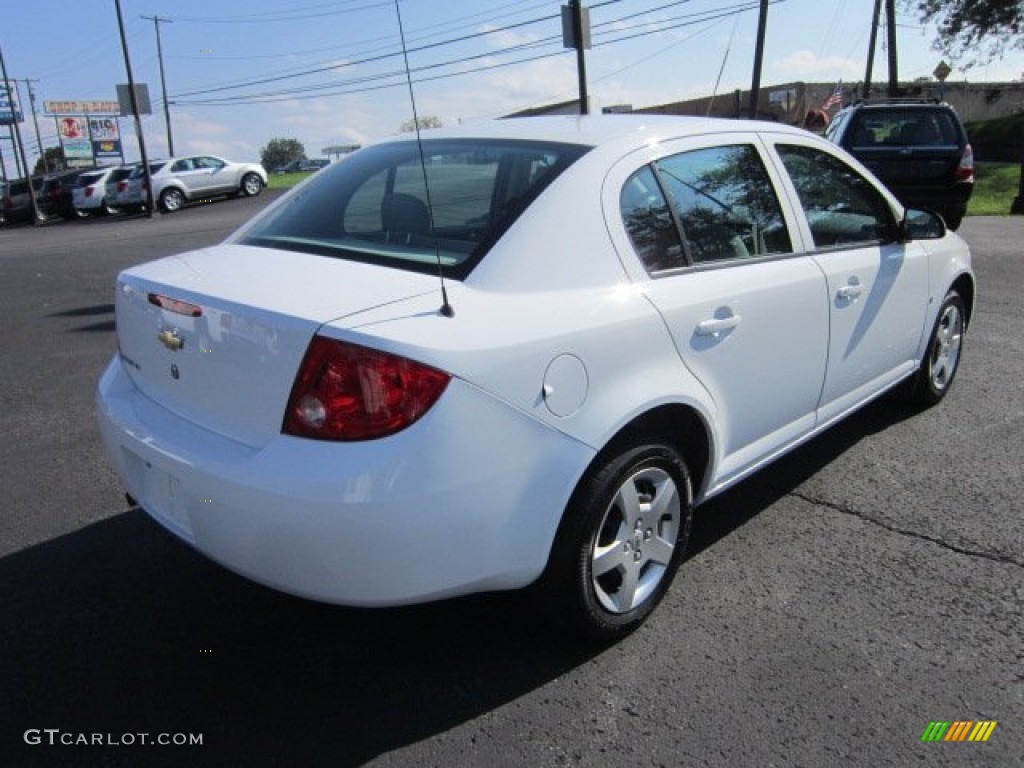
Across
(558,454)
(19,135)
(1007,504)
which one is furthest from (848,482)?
(19,135)

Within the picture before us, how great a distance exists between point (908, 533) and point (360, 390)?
7.97 feet

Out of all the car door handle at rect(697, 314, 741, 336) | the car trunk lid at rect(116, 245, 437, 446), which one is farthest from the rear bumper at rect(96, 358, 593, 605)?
the car door handle at rect(697, 314, 741, 336)

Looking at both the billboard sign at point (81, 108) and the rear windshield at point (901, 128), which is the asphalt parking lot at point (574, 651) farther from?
the billboard sign at point (81, 108)

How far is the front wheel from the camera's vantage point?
30.2 metres

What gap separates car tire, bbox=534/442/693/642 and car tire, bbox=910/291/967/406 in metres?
2.44

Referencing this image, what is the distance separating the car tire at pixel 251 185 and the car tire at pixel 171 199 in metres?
2.43

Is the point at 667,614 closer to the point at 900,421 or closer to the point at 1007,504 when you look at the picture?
the point at 1007,504

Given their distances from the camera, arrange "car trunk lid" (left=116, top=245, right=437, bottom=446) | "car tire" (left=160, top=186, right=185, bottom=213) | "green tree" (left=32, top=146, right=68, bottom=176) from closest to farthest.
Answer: "car trunk lid" (left=116, top=245, right=437, bottom=446), "car tire" (left=160, top=186, right=185, bottom=213), "green tree" (left=32, top=146, right=68, bottom=176)

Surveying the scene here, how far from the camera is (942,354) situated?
475 cm

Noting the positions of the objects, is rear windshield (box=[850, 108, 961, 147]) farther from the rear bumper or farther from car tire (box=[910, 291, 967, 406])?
the rear bumper

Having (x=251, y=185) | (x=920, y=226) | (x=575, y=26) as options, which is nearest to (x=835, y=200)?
(x=920, y=226)

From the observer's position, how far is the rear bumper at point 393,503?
2055 millimetres

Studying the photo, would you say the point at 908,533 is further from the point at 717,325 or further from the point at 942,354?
the point at 942,354

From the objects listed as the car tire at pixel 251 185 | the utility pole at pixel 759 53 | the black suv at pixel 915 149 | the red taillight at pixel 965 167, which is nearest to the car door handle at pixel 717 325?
the black suv at pixel 915 149
